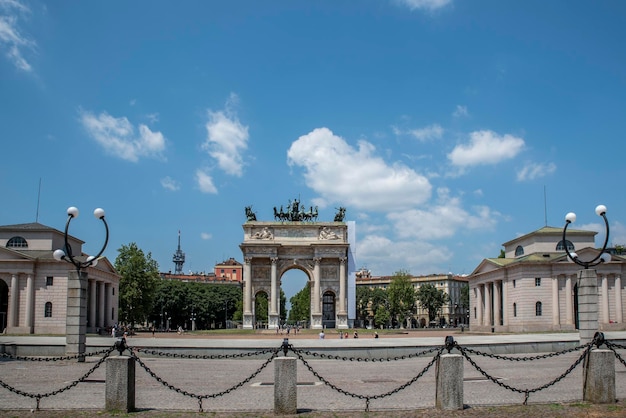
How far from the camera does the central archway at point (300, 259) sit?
91.4m

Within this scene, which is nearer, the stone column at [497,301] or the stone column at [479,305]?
the stone column at [497,301]

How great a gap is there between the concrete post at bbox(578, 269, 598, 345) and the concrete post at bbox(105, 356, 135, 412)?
20.1m

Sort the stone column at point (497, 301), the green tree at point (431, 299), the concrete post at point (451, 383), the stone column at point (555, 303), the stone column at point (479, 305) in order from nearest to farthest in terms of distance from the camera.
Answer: the concrete post at point (451, 383)
the stone column at point (555, 303)
the stone column at point (497, 301)
the stone column at point (479, 305)
the green tree at point (431, 299)

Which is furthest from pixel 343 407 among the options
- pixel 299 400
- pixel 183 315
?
pixel 183 315

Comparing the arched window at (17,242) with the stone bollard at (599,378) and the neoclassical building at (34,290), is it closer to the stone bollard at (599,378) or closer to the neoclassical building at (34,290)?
the neoclassical building at (34,290)

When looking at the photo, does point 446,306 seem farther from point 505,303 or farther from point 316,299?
point 505,303

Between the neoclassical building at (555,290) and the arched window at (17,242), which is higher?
the arched window at (17,242)

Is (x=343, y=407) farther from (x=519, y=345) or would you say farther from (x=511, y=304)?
(x=511, y=304)

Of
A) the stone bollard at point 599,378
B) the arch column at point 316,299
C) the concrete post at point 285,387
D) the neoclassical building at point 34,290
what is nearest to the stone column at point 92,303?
the neoclassical building at point 34,290

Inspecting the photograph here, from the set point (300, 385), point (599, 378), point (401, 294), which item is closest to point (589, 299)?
point (599, 378)

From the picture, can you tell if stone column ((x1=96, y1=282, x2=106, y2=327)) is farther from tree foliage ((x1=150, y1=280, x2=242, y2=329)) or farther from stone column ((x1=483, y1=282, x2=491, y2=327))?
stone column ((x1=483, y1=282, x2=491, y2=327))

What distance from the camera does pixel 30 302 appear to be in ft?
221

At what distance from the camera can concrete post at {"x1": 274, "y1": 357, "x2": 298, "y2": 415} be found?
1275cm

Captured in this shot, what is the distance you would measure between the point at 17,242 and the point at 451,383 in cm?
6964
